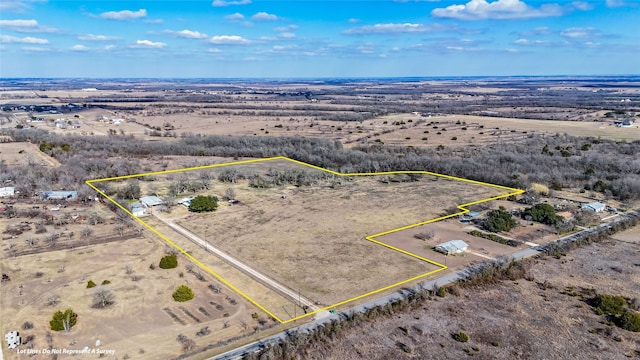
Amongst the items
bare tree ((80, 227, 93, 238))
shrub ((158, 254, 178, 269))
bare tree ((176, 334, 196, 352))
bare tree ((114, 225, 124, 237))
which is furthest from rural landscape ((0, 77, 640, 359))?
bare tree ((114, 225, 124, 237))

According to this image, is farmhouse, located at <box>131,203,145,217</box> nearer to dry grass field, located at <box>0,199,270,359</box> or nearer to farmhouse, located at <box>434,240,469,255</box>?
dry grass field, located at <box>0,199,270,359</box>

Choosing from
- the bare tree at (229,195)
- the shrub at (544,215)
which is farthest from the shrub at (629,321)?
the bare tree at (229,195)

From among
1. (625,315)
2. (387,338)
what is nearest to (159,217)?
(387,338)

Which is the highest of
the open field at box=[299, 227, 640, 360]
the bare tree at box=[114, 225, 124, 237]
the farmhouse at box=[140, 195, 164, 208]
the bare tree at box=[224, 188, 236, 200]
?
the farmhouse at box=[140, 195, 164, 208]

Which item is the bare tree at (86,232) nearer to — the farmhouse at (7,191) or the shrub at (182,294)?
the shrub at (182,294)

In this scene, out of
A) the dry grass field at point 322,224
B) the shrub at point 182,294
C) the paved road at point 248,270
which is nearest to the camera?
the shrub at point 182,294
